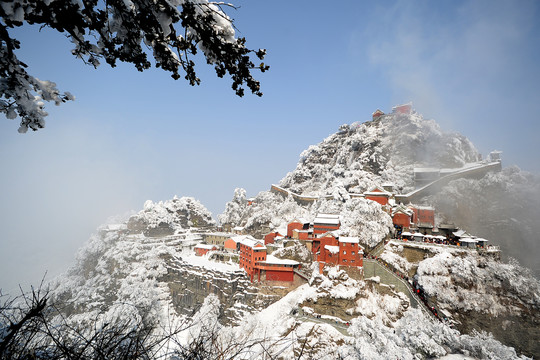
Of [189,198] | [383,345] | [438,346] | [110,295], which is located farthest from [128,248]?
[438,346]

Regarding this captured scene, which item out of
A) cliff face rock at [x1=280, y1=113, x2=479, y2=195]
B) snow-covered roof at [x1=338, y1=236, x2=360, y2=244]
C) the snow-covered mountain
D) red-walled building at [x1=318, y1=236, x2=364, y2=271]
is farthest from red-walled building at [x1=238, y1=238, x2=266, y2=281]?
cliff face rock at [x1=280, y1=113, x2=479, y2=195]

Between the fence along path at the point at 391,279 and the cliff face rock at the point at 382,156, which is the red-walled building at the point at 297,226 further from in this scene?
the fence along path at the point at 391,279

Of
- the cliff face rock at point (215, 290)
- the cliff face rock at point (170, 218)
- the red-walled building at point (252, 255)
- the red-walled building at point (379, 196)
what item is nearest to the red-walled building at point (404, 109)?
the red-walled building at point (379, 196)

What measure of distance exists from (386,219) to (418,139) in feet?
100

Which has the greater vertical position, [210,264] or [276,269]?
[276,269]

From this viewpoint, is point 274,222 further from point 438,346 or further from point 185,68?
point 185,68

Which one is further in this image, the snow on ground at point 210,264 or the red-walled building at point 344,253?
the snow on ground at point 210,264

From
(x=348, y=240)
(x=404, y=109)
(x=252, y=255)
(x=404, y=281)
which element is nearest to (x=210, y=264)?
(x=252, y=255)

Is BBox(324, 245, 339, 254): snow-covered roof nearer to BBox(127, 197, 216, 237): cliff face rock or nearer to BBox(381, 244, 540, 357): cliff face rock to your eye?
BBox(381, 244, 540, 357): cliff face rock

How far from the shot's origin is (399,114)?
6062cm

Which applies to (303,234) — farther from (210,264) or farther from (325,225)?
(210,264)

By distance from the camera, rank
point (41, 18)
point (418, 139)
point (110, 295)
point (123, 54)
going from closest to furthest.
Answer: point (41, 18) → point (123, 54) → point (110, 295) → point (418, 139)

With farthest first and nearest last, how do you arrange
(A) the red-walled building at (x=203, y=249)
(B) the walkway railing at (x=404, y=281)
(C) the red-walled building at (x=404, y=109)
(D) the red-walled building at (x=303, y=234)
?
1. (C) the red-walled building at (x=404, y=109)
2. (A) the red-walled building at (x=203, y=249)
3. (D) the red-walled building at (x=303, y=234)
4. (B) the walkway railing at (x=404, y=281)

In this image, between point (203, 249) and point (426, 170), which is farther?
point (426, 170)
